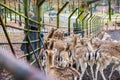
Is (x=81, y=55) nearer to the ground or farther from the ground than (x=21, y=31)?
nearer to the ground

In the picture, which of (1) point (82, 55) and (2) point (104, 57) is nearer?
(2) point (104, 57)

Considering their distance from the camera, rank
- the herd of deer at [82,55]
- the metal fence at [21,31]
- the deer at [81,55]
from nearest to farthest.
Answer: the metal fence at [21,31] < the herd of deer at [82,55] < the deer at [81,55]

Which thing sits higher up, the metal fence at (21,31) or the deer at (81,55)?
the metal fence at (21,31)

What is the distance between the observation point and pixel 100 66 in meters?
6.97

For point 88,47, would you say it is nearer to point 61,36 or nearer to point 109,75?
point 109,75

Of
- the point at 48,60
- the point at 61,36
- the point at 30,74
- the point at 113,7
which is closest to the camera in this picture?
the point at 30,74

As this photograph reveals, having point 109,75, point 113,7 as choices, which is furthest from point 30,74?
point 113,7

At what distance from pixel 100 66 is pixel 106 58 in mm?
228

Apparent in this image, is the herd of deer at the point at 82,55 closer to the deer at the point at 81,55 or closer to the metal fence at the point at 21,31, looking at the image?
the deer at the point at 81,55

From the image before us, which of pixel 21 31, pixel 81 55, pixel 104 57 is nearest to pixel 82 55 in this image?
pixel 81 55

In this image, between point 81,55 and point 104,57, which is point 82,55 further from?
point 104,57

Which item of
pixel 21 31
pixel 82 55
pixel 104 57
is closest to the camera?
pixel 104 57

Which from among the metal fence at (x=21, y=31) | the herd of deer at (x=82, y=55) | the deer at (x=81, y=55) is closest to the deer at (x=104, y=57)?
the herd of deer at (x=82, y=55)

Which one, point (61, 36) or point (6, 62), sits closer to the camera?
point (6, 62)
